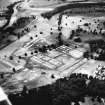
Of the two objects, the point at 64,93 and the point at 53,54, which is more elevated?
the point at 53,54

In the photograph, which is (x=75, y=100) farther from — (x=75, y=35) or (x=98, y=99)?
(x=75, y=35)

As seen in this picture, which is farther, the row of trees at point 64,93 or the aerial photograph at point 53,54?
the aerial photograph at point 53,54

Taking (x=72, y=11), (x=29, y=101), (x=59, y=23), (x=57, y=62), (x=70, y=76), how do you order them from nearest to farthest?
(x=29, y=101)
(x=70, y=76)
(x=57, y=62)
(x=59, y=23)
(x=72, y=11)

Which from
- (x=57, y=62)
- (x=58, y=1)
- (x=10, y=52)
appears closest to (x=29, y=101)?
(x=57, y=62)

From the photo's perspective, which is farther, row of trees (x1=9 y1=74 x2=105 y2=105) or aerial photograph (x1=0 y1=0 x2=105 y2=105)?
aerial photograph (x1=0 y1=0 x2=105 y2=105)

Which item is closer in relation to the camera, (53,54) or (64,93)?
(64,93)
